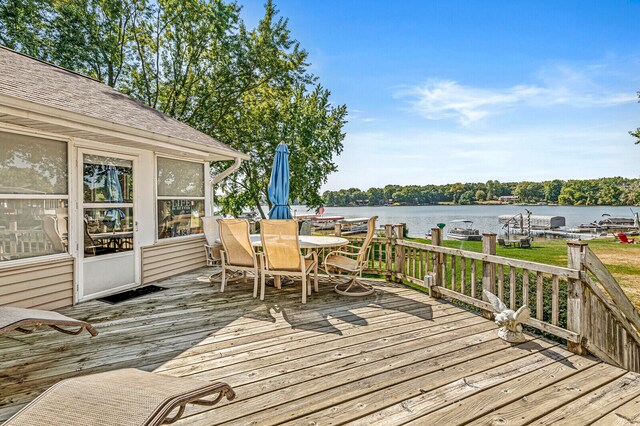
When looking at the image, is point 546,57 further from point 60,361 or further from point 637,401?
point 60,361

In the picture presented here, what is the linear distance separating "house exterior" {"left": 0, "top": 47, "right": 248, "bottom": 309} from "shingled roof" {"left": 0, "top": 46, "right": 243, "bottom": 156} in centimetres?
2

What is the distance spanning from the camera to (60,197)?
4.22 m

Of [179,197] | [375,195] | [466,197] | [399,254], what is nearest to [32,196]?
[179,197]

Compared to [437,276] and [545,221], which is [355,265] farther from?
[545,221]

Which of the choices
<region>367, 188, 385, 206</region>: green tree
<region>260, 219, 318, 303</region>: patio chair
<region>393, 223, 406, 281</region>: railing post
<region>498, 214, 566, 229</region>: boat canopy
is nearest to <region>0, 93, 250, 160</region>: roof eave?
<region>260, 219, 318, 303</region>: patio chair

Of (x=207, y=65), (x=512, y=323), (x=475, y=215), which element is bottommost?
(x=475, y=215)

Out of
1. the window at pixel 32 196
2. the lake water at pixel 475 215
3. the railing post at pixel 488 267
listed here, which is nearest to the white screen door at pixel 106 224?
the window at pixel 32 196

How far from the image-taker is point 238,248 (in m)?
4.85

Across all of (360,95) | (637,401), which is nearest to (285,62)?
(360,95)

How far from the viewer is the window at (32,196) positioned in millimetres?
3721

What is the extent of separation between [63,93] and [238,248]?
3.07 m

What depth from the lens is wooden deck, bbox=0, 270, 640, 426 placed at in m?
2.06

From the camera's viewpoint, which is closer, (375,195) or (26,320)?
(26,320)

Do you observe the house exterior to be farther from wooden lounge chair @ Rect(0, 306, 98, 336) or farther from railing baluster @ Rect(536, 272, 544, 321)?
railing baluster @ Rect(536, 272, 544, 321)
